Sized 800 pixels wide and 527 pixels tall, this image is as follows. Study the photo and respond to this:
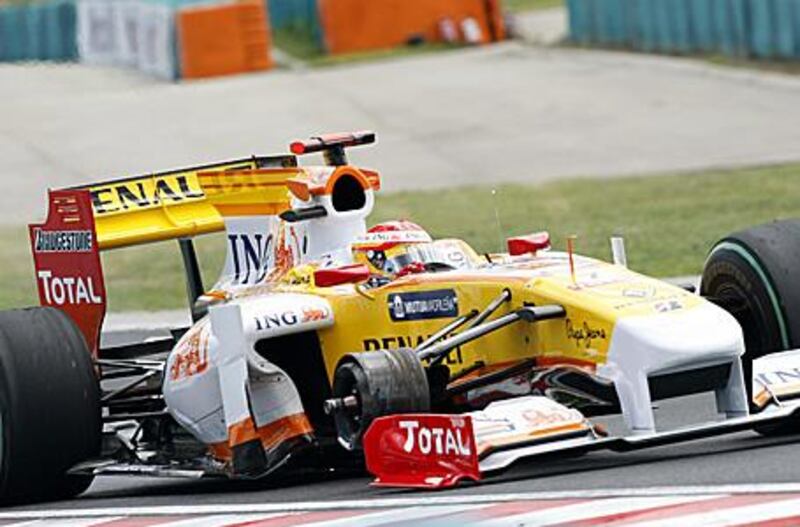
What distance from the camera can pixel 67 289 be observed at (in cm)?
1180

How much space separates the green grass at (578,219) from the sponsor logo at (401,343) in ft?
25.6

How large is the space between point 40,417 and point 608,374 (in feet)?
8.93

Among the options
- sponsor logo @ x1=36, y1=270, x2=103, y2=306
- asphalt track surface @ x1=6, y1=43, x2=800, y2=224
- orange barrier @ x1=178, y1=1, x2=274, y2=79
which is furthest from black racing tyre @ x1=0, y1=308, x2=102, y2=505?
orange barrier @ x1=178, y1=1, x2=274, y2=79

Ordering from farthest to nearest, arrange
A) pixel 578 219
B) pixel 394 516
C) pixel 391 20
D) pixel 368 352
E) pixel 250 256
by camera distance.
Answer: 1. pixel 391 20
2. pixel 578 219
3. pixel 250 256
4. pixel 368 352
5. pixel 394 516

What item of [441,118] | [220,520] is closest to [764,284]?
[220,520]

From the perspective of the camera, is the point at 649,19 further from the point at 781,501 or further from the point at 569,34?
the point at 781,501

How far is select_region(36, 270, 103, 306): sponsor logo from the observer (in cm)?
1165

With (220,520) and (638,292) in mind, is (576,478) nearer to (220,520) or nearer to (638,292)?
(638,292)

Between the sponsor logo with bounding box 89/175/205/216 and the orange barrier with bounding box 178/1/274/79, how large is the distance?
2410cm

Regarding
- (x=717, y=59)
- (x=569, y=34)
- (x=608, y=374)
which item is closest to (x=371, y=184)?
(x=608, y=374)

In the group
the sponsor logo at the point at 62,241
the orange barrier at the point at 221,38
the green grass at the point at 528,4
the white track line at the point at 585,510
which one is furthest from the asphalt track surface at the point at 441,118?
the white track line at the point at 585,510

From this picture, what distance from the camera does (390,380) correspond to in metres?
9.44

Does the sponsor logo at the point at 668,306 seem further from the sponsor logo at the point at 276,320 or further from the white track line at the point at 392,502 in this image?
the sponsor logo at the point at 276,320

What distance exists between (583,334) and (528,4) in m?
36.6
